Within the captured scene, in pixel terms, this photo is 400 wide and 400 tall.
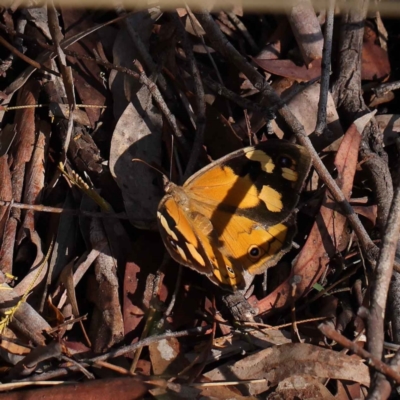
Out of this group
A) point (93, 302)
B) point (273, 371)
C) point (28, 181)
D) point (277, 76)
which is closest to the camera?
point (273, 371)

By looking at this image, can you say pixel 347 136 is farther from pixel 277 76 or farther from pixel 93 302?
pixel 93 302

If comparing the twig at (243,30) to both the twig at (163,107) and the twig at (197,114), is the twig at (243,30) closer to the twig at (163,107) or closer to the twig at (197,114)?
the twig at (197,114)

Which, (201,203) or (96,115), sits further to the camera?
(96,115)

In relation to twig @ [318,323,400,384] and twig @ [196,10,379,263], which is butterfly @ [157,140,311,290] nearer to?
twig @ [196,10,379,263]

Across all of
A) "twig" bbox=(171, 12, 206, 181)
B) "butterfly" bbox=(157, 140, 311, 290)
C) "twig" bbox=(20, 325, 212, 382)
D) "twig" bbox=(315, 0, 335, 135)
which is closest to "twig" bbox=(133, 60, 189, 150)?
Result: "twig" bbox=(171, 12, 206, 181)

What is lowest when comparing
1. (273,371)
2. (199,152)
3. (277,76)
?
(273,371)

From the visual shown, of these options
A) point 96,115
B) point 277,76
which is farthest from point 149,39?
point 277,76
